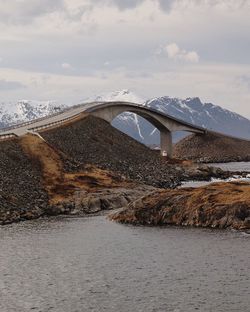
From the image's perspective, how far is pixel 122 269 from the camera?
4662cm

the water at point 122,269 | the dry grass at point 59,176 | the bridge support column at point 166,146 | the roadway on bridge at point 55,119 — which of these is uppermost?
the roadway on bridge at point 55,119

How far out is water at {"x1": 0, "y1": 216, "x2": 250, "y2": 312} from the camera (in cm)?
3819

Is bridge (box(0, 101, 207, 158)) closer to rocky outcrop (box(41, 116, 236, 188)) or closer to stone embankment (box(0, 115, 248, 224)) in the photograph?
stone embankment (box(0, 115, 248, 224))

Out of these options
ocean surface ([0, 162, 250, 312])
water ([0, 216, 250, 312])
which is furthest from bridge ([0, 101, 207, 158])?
water ([0, 216, 250, 312])

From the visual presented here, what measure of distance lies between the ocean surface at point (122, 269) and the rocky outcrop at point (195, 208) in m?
2.79

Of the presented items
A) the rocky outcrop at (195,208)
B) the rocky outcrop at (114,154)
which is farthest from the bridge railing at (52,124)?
the rocky outcrop at (195,208)

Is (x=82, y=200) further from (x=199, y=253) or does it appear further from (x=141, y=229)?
(x=199, y=253)

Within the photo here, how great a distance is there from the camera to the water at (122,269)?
125 ft

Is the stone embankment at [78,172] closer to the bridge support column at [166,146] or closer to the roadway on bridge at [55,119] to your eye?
the roadway on bridge at [55,119]

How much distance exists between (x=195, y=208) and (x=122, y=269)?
76.3 feet

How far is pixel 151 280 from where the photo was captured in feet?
141

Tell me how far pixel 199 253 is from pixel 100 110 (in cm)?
11261

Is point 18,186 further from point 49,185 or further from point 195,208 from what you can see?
point 195,208

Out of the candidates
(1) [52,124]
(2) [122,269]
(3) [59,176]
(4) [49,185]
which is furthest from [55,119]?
(2) [122,269]
